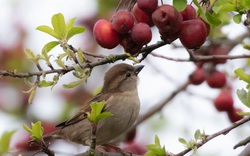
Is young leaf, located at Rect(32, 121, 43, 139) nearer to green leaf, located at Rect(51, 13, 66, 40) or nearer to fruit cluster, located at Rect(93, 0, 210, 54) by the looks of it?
green leaf, located at Rect(51, 13, 66, 40)

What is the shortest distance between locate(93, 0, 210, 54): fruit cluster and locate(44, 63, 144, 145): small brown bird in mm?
1908

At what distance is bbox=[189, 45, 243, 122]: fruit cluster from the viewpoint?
6484 mm

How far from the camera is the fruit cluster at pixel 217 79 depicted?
648cm

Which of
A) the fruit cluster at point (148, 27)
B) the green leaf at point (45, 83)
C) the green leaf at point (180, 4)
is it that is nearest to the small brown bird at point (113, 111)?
the green leaf at point (45, 83)

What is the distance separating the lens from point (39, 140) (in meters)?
3.98

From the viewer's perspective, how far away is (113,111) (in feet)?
18.6

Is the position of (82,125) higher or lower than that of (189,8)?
lower

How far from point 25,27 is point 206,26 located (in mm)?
4099

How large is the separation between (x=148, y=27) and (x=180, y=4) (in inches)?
10.3

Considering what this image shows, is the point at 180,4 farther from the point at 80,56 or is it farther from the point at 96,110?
the point at 96,110

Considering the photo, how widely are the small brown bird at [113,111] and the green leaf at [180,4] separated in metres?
2.29

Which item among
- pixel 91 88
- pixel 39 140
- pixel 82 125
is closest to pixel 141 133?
pixel 91 88

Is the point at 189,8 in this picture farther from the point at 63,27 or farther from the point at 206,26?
the point at 63,27

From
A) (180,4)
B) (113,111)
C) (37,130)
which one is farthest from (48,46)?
(113,111)
